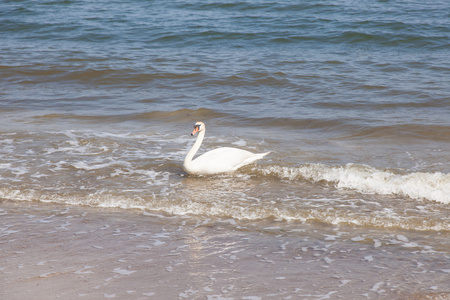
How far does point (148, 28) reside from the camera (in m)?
19.0

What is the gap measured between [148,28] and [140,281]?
52.2 feet

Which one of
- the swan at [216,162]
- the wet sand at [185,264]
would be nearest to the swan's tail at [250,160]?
the swan at [216,162]

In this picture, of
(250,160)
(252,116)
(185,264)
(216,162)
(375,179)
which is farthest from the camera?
(252,116)

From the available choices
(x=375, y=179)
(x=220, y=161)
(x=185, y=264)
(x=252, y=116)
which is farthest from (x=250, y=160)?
(x=185, y=264)

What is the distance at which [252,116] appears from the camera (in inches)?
403

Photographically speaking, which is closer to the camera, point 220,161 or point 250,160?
point 220,161

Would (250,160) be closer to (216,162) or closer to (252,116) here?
(216,162)

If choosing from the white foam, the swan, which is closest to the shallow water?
the white foam

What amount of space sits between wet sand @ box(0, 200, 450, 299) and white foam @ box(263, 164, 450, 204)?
166cm

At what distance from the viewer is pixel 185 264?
4.48 metres

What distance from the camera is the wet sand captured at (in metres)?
3.99

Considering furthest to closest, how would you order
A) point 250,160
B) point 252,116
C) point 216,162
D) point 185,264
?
point 252,116 → point 250,160 → point 216,162 → point 185,264

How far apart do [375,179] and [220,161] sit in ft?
6.42

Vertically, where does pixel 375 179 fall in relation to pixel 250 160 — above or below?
below
